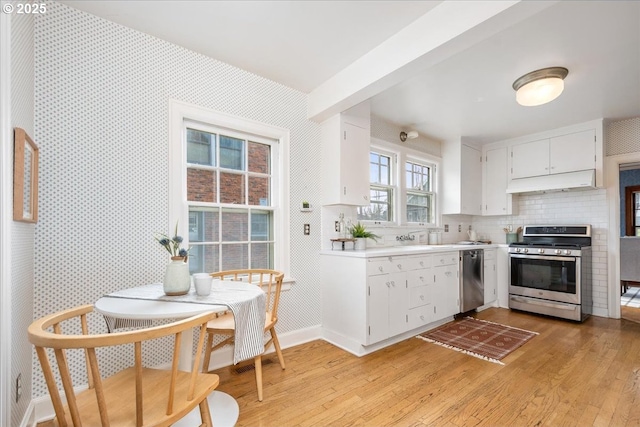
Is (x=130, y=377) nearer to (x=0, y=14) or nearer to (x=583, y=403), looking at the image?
(x=0, y=14)

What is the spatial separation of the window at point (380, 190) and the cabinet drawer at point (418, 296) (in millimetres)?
1093

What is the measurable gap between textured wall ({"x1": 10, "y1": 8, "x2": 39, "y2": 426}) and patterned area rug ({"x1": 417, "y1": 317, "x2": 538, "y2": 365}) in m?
3.16

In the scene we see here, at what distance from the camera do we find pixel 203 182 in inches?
101

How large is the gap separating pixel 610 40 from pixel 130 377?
3855 millimetres

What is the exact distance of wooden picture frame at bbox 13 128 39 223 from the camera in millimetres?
1462

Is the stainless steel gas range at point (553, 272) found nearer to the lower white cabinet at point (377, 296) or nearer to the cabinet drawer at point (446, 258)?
the cabinet drawer at point (446, 258)

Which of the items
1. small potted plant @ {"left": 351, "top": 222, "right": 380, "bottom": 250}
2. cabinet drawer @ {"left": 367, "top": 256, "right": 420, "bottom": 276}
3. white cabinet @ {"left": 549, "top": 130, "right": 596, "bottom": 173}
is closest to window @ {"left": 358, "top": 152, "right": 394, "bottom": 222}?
small potted plant @ {"left": 351, "top": 222, "right": 380, "bottom": 250}

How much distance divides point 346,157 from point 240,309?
80.2 inches

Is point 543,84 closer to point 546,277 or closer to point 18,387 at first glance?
point 546,277

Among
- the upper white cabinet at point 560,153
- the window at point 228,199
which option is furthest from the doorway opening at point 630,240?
the window at point 228,199

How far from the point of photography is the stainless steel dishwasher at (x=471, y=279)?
3.86 metres

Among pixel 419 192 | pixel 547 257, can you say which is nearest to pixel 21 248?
pixel 419 192

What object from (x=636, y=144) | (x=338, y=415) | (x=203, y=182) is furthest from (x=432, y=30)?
(x=636, y=144)

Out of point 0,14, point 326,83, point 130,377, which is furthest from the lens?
point 326,83
